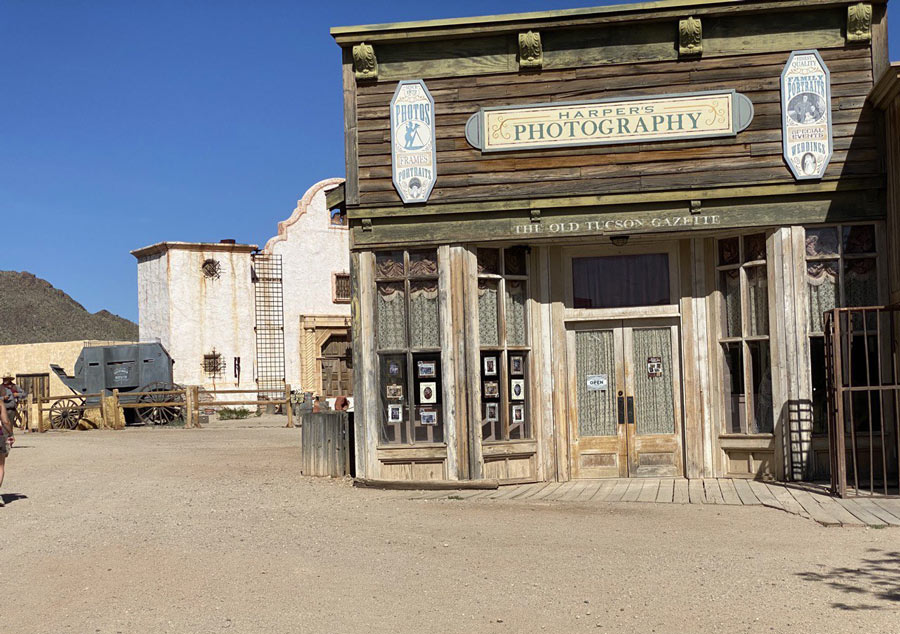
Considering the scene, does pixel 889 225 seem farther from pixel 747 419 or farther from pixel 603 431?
pixel 603 431

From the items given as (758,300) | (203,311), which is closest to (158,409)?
(203,311)

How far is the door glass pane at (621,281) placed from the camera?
12914mm

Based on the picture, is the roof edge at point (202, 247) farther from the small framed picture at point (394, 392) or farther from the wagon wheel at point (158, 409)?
the small framed picture at point (394, 392)

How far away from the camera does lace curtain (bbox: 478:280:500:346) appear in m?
12.8

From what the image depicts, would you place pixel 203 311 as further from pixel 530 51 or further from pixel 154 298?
pixel 530 51

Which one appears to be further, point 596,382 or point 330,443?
point 330,443

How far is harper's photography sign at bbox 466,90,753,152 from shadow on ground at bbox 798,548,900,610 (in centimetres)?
602

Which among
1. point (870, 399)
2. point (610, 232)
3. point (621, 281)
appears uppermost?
point (610, 232)

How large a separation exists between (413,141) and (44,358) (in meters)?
30.6

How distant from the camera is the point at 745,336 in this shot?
12305 mm

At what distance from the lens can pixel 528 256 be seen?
13.0 meters

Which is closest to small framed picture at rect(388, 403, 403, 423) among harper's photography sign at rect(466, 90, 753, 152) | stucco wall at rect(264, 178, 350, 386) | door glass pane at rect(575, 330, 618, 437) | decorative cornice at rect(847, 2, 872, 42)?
door glass pane at rect(575, 330, 618, 437)

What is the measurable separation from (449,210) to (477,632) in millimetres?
7366

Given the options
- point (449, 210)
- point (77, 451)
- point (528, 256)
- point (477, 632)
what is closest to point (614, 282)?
point (528, 256)
